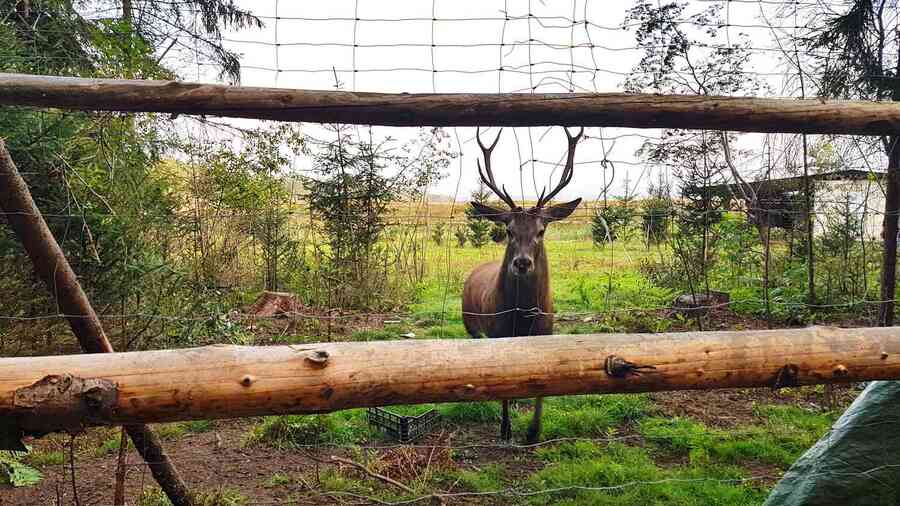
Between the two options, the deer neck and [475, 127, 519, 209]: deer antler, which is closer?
[475, 127, 519, 209]: deer antler

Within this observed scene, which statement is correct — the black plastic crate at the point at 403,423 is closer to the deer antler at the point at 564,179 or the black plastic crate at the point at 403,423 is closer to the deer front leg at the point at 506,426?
the deer front leg at the point at 506,426

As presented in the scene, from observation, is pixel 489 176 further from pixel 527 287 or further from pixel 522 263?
pixel 527 287

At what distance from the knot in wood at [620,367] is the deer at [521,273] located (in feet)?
5.97

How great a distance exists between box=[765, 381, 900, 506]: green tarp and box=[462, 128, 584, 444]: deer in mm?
1447

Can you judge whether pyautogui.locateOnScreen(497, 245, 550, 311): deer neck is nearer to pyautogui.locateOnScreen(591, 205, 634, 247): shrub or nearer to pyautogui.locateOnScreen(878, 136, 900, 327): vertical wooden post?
pyautogui.locateOnScreen(591, 205, 634, 247): shrub

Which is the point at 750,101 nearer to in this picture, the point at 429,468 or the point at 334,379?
the point at 334,379

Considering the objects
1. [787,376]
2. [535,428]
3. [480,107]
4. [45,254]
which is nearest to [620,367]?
[787,376]

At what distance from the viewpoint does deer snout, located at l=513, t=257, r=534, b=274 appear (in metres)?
4.07

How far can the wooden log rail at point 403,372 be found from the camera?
1564 mm

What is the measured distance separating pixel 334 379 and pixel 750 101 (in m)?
1.93

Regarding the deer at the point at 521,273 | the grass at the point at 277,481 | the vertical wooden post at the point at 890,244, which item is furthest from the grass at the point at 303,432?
the vertical wooden post at the point at 890,244

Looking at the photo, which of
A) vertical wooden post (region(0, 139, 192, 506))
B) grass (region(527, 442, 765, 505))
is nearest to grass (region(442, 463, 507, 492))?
grass (region(527, 442, 765, 505))

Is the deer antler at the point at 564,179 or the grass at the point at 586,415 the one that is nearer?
the deer antler at the point at 564,179

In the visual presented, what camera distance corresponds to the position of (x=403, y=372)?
5.56ft
